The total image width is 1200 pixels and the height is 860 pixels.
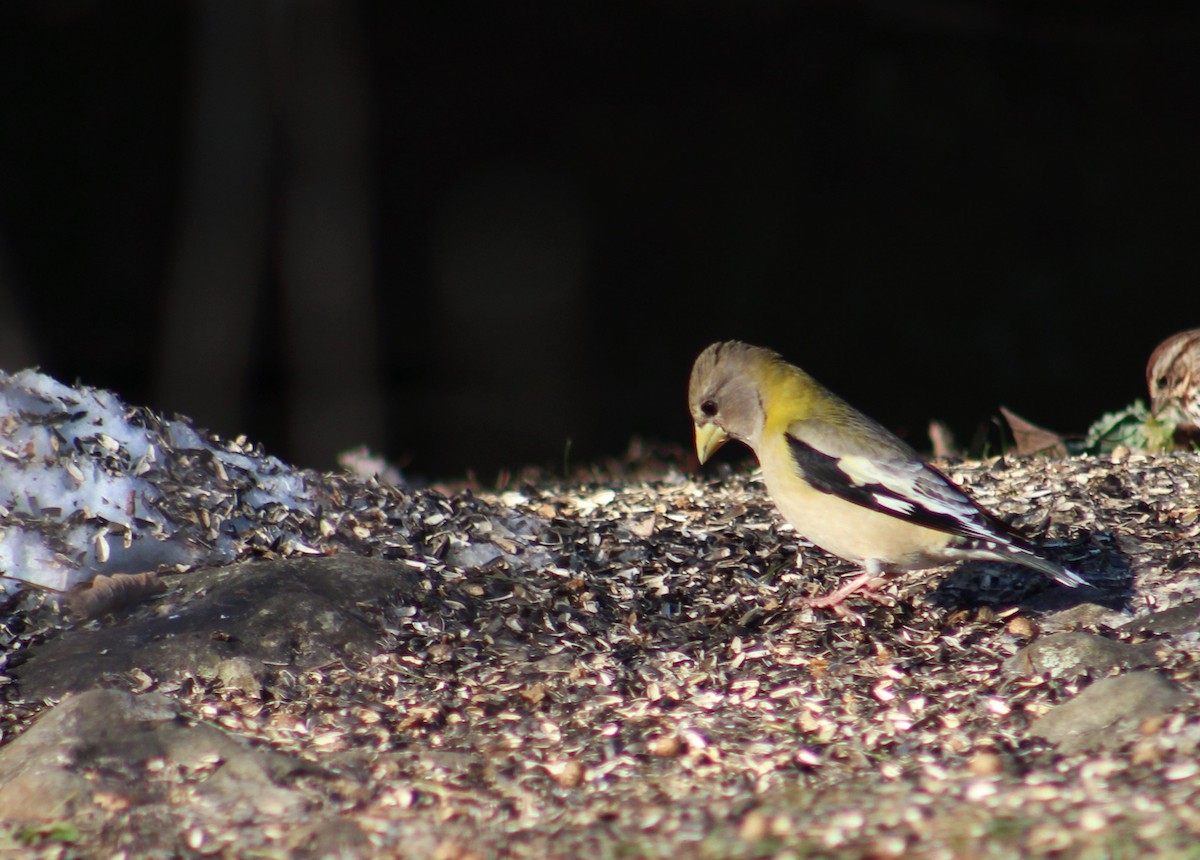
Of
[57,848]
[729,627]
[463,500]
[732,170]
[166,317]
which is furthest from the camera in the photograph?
[732,170]

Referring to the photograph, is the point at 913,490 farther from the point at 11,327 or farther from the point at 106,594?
the point at 11,327

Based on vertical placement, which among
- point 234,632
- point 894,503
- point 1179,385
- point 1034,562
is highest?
point 1179,385

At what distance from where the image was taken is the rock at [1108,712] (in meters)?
3.18

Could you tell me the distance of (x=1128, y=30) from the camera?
12.0m

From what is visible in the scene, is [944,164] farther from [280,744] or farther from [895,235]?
[280,744]

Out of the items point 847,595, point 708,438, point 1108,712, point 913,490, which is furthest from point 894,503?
point 1108,712

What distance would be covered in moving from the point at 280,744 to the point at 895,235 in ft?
31.8

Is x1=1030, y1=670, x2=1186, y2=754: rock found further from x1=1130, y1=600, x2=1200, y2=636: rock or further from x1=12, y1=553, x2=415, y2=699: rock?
x1=12, y1=553, x2=415, y2=699: rock

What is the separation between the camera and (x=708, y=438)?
457 cm

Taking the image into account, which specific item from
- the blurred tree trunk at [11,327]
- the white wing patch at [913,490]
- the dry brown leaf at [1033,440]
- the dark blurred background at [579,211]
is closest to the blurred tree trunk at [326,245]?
the dark blurred background at [579,211]

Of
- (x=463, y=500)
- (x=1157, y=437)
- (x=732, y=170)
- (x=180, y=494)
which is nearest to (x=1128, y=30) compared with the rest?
(x=732, y=170)

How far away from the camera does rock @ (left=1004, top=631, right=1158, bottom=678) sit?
3.64 metres

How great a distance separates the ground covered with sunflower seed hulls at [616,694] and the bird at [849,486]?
224 millimetres

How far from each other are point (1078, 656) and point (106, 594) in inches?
102
